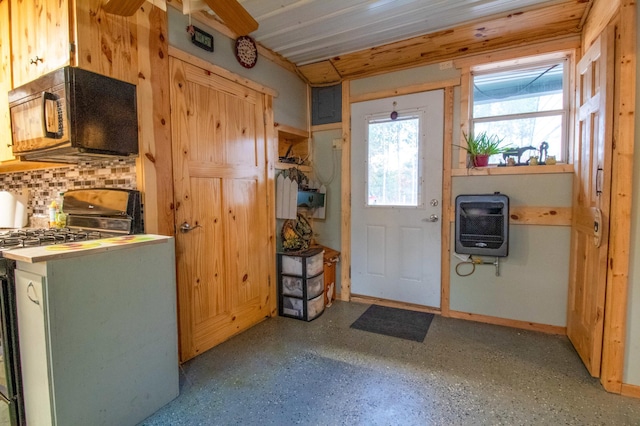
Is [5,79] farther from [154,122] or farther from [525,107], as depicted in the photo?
[525,107]

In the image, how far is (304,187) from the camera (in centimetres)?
335

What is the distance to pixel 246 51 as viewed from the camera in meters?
2.68

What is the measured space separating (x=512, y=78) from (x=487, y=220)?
1.33 m

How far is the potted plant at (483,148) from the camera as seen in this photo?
9.11ft

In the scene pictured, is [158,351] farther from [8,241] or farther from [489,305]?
[489,305]

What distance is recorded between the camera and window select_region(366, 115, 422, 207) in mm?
3113

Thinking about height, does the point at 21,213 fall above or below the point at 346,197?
below

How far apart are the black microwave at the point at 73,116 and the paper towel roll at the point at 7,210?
115 centimetres

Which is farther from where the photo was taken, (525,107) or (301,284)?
(301,284)

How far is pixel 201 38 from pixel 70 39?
86 cm

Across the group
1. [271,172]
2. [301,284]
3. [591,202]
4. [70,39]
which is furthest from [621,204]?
[70,39]

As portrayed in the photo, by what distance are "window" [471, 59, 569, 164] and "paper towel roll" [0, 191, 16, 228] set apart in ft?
13.9

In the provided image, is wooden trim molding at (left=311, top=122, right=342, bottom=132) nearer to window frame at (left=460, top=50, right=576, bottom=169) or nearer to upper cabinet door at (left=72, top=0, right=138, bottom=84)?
window frame at (left=460, top=50, right=576, bottom=169)

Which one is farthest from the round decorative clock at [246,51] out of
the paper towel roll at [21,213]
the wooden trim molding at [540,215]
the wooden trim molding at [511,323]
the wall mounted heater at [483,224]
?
the wooden trim molding at [511,323]
